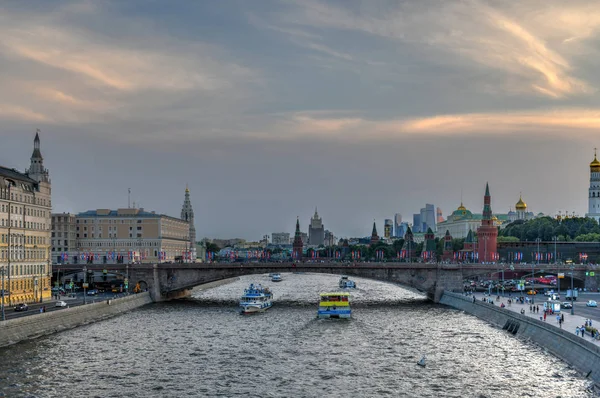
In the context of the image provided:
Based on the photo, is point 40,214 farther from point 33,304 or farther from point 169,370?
point 169,370

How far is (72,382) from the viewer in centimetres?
7994

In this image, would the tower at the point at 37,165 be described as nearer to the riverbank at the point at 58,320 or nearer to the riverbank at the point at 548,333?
the riverbank at the point at 58,320

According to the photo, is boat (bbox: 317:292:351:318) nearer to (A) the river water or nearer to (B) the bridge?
(A) the river water

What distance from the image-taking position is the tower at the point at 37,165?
16925 cm

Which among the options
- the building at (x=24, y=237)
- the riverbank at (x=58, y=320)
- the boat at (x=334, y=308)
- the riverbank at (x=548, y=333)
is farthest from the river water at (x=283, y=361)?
the building at (x=24, y=237)

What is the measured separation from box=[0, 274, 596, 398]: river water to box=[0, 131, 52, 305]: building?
16246mm

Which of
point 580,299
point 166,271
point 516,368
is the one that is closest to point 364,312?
point 580,299

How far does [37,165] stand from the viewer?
17612 cm

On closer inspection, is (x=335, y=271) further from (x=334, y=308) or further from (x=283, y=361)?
(x=283, y=361)

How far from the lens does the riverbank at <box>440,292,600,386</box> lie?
265 feet

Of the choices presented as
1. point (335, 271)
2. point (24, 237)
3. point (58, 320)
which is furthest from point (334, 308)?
point (24, 237)

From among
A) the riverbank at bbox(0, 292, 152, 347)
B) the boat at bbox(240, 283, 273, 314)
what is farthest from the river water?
the boat at bbox(240, 283, 273, 314)

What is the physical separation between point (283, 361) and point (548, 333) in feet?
108

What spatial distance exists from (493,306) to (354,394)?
213ft
